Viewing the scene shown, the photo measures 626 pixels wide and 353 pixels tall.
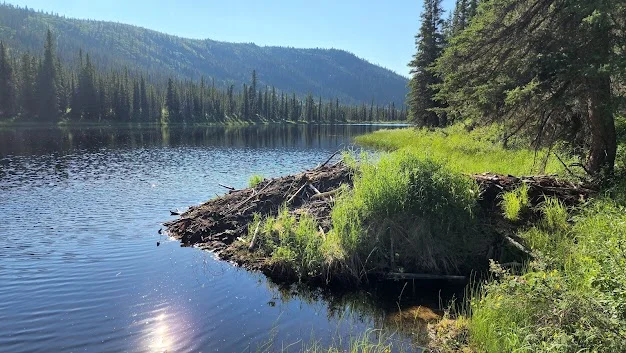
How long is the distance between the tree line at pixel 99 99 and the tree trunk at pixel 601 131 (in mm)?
101817

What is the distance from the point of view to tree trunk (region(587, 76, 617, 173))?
1215 centimetres

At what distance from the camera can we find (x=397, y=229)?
11539mm

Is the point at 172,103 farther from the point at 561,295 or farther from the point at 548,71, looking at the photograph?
the point at 561,295

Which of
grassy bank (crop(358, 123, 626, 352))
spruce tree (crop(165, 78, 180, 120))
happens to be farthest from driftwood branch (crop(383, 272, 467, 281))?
spruce tree (crop(165, 78, 180, 120))

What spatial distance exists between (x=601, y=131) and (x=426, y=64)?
113ft

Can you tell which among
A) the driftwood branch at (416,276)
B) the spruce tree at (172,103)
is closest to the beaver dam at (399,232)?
the driftwood branch at (416,276)

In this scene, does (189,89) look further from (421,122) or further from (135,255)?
(135,255)

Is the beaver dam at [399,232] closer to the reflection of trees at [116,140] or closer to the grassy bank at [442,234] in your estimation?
the grassy bank at [442,234]

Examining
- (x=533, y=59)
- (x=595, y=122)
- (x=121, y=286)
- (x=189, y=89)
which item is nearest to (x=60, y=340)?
(x=121, y=286)

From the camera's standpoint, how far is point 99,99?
103438 millimetres

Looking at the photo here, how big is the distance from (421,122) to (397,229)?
3752 cm

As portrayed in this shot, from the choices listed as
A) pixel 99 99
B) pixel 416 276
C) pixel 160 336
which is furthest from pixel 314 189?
pixel 99 99

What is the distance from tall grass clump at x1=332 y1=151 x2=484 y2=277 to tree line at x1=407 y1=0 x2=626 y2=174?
11.4ft

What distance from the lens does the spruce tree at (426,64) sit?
45.6 meters
